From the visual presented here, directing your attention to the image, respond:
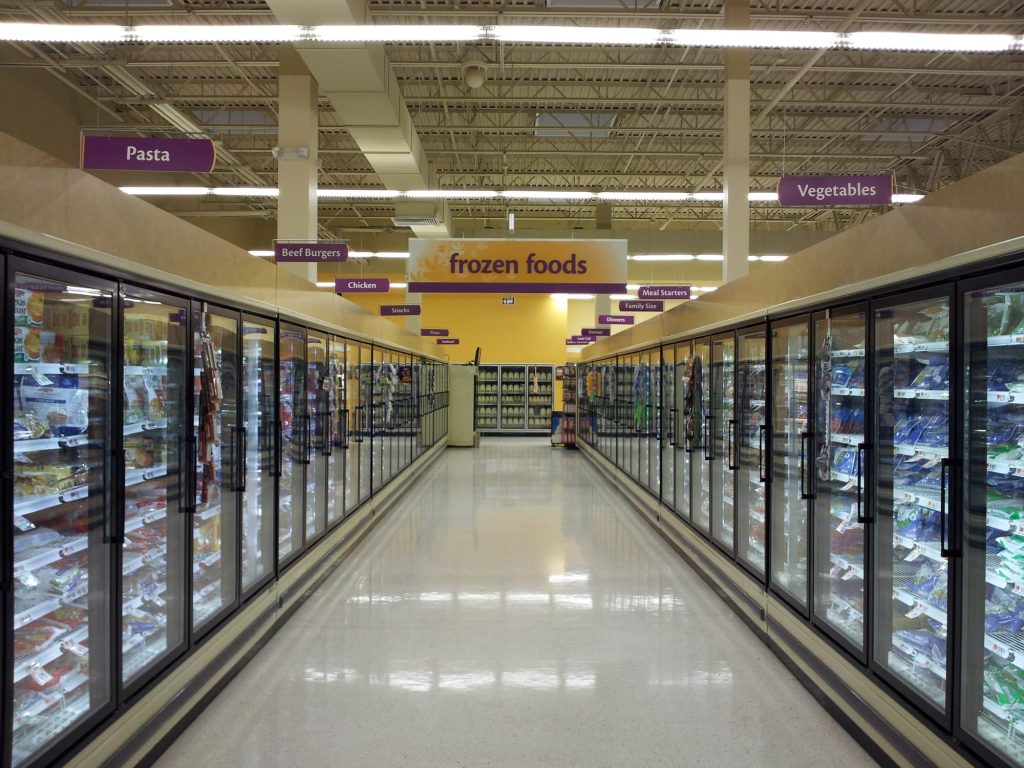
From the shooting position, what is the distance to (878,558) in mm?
3564

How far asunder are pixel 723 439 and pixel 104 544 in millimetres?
5091

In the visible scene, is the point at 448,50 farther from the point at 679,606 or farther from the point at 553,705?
the point at 553,705

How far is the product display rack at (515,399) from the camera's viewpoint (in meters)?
23.0

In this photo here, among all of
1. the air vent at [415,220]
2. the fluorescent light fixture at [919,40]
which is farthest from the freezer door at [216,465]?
the air vent at [415,220]

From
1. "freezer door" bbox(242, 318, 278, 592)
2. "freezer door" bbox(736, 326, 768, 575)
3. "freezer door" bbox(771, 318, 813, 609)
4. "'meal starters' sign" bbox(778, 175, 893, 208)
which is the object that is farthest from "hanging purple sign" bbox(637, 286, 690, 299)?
"freezer door" bbox(242, 318, 278, 592)

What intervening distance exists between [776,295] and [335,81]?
18.3ft

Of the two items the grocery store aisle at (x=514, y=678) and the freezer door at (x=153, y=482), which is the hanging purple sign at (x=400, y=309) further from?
the freezer door at (x=153, y=482)

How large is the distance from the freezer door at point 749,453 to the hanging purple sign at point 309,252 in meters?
4.52

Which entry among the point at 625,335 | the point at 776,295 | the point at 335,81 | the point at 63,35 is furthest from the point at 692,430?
the point at 63,35

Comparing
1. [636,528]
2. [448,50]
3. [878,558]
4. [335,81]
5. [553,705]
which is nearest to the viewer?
[878,558]

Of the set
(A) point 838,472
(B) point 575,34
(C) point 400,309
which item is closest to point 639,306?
(C) point 400,309

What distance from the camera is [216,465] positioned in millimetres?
4309

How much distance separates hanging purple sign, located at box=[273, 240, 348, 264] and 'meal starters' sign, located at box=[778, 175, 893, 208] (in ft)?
15.2

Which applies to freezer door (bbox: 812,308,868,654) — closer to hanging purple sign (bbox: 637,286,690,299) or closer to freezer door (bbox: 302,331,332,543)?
freezer door (bbox: 302,331,332,543)
